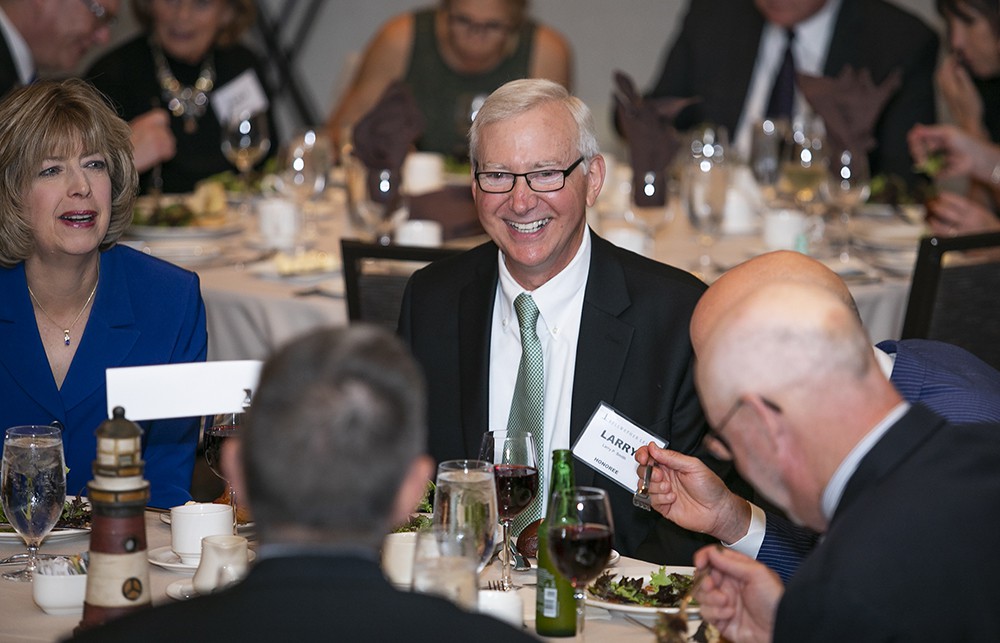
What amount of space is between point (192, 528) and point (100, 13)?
161 inches

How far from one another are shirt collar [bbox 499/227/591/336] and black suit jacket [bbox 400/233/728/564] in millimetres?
30

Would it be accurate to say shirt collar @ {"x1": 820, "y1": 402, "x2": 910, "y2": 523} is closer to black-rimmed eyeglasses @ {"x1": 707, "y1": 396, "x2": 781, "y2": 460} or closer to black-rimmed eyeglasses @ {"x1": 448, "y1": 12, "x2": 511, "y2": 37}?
black-rimmed eyeglasses @ {"x1": 707, "y1": 396, "x2": 781, "y2": 460}

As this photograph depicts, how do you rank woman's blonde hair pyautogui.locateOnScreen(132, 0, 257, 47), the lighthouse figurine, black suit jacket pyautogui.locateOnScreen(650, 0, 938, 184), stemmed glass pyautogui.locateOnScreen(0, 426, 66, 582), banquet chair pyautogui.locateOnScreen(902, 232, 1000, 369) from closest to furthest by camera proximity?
the lighthouse figurine < stemmed glass pyautogui.locateOnScreen(0, 426, 66, 582) < banquet chair pyautogui.locateOnScreen(902, 232, 1000, 369) < black suit jacket pyautogui.locateOnScreen(650, 0, 938, 184) < woman's blonde hair pyautogui.locateOnScreen(132, 0, 257, 47)

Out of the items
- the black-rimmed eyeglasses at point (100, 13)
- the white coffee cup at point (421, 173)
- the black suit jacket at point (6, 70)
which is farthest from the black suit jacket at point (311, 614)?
the black-rimmed eyeglasses at point (100, 13)

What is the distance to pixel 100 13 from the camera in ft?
18.6

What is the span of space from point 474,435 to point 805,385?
1.25 m

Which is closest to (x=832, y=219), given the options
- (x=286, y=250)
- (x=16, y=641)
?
(x=286, y=250)

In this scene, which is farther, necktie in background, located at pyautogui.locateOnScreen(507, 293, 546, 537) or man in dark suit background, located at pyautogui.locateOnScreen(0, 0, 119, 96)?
man in dark suit background, located at pyautogui.locateOnScreen(0, 0, 119, 96)

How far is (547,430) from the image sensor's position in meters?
A: 2.79

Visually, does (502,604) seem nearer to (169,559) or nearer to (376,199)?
(169,559)

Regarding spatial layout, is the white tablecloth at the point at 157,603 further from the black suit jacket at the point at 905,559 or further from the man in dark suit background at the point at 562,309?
the man in dark suit background at the point at 562,309

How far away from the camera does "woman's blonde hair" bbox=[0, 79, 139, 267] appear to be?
2781 mm

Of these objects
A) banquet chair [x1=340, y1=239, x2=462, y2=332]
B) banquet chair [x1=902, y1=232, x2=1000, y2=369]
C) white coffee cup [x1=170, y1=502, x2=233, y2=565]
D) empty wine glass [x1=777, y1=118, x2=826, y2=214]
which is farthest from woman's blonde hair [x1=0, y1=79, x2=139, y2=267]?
empty wine glass [x1=777, y1=118, x2=826, y2=214]

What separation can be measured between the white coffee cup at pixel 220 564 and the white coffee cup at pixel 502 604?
0.36 meters
